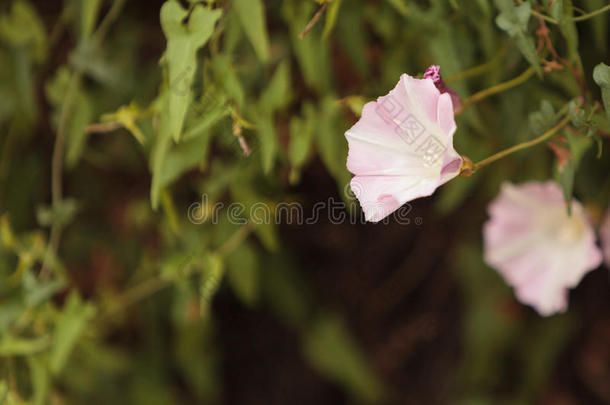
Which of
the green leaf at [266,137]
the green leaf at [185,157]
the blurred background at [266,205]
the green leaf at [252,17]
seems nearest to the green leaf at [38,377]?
the blurred background at [266,205]

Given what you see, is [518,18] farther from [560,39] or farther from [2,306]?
[2,306]

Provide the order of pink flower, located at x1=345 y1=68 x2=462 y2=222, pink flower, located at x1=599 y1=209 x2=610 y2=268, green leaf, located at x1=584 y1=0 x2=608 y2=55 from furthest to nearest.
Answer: pink flower, located at x1=599 y1=209 x2=610 y2=268, green leaf, located at x1=584 y1=0 x2=608 y2=55, pink flower, located at x1=345 y1=68 x2=462 y2=222

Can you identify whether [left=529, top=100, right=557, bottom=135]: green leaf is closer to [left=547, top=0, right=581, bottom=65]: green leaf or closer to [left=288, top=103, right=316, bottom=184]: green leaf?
[left=547, top=0, right=581, bottom=65]: green leaf

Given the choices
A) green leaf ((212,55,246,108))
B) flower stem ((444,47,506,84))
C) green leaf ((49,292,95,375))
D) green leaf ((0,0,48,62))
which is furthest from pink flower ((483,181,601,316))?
green leaf ((0,0,48,62))

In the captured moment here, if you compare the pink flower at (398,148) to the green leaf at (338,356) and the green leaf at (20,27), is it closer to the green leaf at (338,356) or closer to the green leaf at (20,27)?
the green leaf at (20,27)

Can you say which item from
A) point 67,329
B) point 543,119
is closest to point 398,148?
point 543,119

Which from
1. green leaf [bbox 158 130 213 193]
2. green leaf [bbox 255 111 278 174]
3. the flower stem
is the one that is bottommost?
the flower stem

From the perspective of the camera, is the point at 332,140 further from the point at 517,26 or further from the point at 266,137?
the point at 517,26
